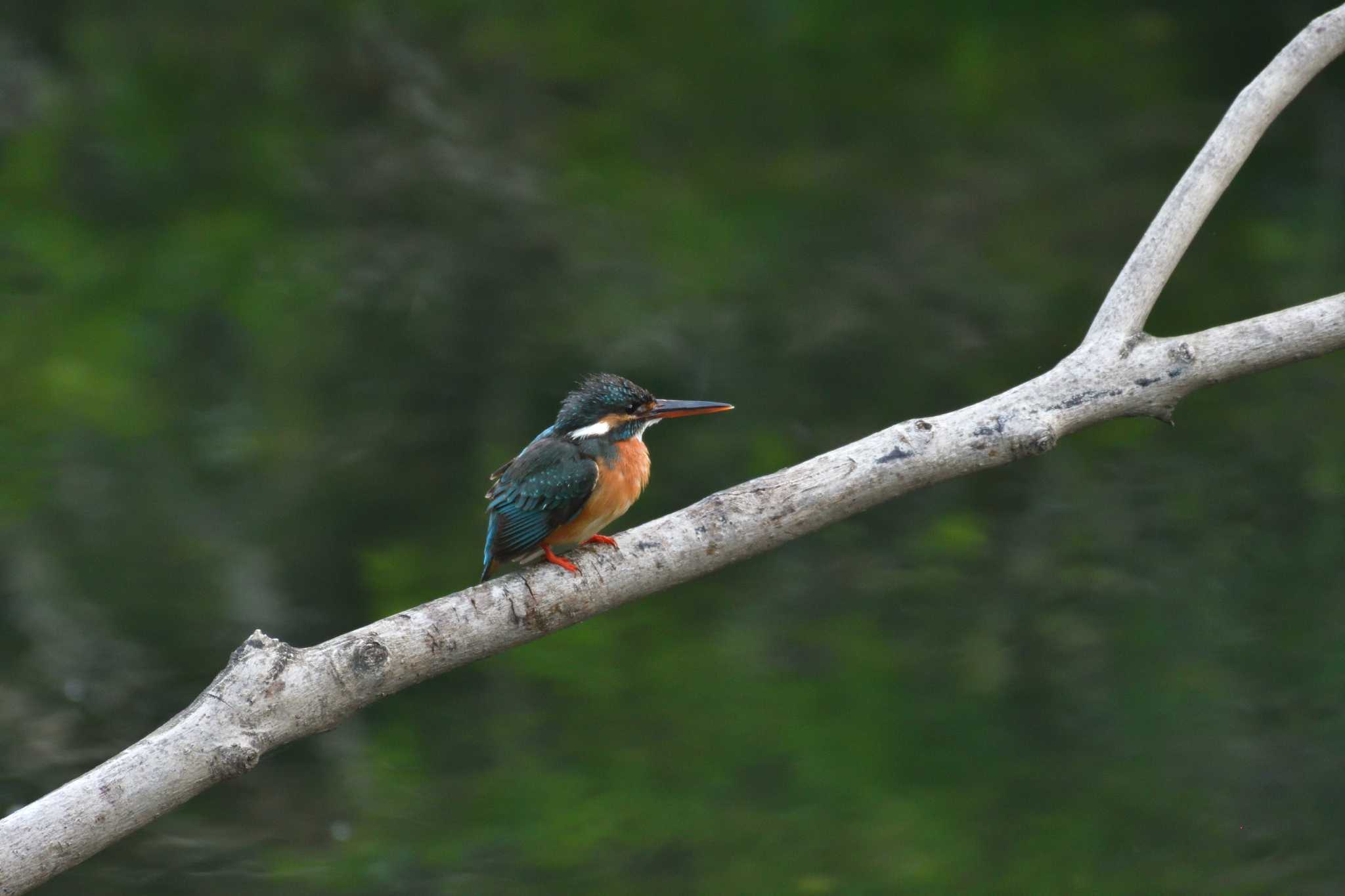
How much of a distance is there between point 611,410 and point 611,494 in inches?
9.6

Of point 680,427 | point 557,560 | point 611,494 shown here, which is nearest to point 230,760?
point 557,560

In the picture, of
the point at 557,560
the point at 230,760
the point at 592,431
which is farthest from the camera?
the point at 592,431

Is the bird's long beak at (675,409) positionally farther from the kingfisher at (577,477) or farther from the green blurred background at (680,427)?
the green blurred background at (680,427)

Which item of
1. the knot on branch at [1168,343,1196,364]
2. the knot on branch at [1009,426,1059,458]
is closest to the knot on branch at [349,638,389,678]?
the knot on branch at [1009,426,1059,458]

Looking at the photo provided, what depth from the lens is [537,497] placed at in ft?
9.72

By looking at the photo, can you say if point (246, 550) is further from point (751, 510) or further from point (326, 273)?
point (751, 510)

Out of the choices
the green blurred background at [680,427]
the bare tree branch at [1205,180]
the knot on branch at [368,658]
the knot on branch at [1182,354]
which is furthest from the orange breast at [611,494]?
the green blurred background at [680,427]

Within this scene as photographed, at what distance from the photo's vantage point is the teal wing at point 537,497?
2.93 m

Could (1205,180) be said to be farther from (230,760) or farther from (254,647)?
(230,760)

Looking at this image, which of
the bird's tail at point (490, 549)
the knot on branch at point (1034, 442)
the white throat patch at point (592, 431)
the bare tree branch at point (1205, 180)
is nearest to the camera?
the knot on branch at point (1034, 442)

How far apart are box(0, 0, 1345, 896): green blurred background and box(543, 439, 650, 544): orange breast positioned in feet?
6.62

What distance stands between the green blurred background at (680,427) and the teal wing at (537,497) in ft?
6.75

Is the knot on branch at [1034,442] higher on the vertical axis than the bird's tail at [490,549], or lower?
lower

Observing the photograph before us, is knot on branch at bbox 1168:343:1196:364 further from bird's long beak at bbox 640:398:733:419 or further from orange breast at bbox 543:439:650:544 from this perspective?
orange breast at bbox 543:439:650:544
